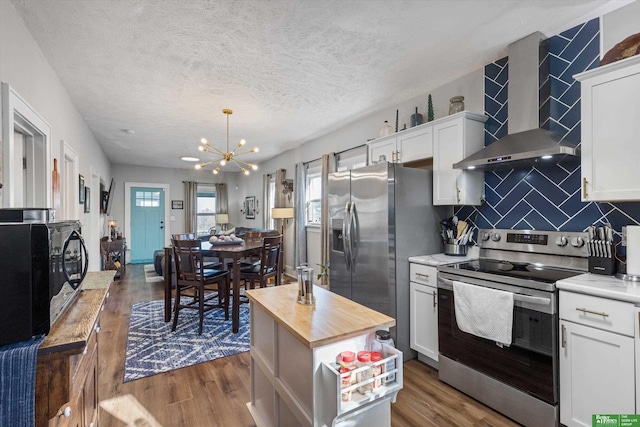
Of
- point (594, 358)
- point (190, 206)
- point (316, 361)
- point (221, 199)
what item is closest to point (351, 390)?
point (316, 361)

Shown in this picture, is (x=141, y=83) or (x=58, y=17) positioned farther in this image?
(x=141, y=83)

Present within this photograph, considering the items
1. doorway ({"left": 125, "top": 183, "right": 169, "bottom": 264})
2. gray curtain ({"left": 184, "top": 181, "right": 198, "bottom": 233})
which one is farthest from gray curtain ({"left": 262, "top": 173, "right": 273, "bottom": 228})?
doorway ({"left": 125, "top": 183, "right": 169, "bottom": 264})

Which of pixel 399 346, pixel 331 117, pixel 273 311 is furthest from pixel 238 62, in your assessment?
pixel 399 346

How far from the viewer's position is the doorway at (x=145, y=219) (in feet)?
26.8

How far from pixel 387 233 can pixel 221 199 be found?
7397mm

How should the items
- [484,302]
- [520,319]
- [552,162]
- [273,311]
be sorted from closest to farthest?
1. [273,311]
2. [520,319]
3. [484,302]
4. [552,162]

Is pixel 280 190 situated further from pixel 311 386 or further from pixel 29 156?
pixel 311 386

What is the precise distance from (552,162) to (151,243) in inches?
351

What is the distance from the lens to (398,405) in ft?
7.05

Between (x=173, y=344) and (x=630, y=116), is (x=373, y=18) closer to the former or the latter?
(x=630, y=116)

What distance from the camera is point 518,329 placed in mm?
1958

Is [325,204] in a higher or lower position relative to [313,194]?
lower

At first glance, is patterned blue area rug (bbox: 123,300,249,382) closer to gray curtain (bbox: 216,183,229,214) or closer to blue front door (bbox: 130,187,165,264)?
blue front door (bbox: 130,187,165,264)

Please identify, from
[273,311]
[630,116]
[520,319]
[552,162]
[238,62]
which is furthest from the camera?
[238,62]
